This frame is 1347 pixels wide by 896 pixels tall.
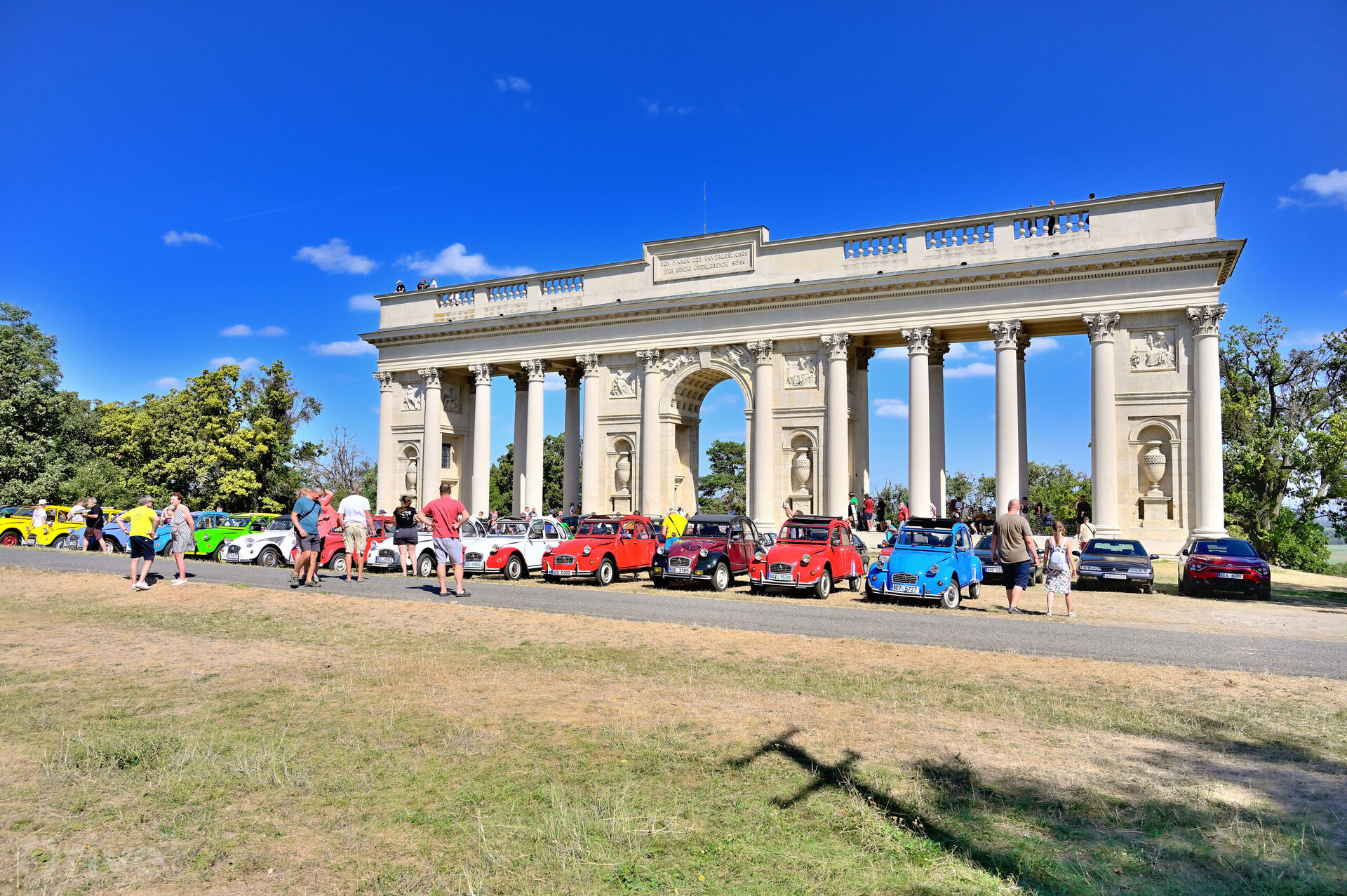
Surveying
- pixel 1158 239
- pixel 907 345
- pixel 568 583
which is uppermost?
pixel 1158 239

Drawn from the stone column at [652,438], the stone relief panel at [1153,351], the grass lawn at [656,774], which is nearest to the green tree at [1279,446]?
the stone relief panel at [1153,351]

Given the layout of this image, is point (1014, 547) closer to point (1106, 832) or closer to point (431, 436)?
point (1106, 832)

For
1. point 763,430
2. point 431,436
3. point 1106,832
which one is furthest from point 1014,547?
point 431,436

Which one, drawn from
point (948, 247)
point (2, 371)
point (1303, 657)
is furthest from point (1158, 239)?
Result: point (2, 371)

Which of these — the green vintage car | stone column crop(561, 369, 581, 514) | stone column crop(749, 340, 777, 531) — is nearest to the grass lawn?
the green vintage car

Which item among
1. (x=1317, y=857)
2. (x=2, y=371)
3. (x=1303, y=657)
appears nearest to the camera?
(x=1317, y=857)

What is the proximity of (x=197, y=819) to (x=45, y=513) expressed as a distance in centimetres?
3227

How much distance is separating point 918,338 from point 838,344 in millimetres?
3189

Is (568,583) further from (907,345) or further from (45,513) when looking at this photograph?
(45,513)

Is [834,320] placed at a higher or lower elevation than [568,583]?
higher

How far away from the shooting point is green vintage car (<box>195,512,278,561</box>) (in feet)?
81.3

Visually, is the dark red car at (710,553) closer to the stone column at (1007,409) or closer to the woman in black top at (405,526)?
the woman in black top at (405,526)

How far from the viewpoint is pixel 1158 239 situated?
28188 mm

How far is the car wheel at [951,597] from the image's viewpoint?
55.9 ft
